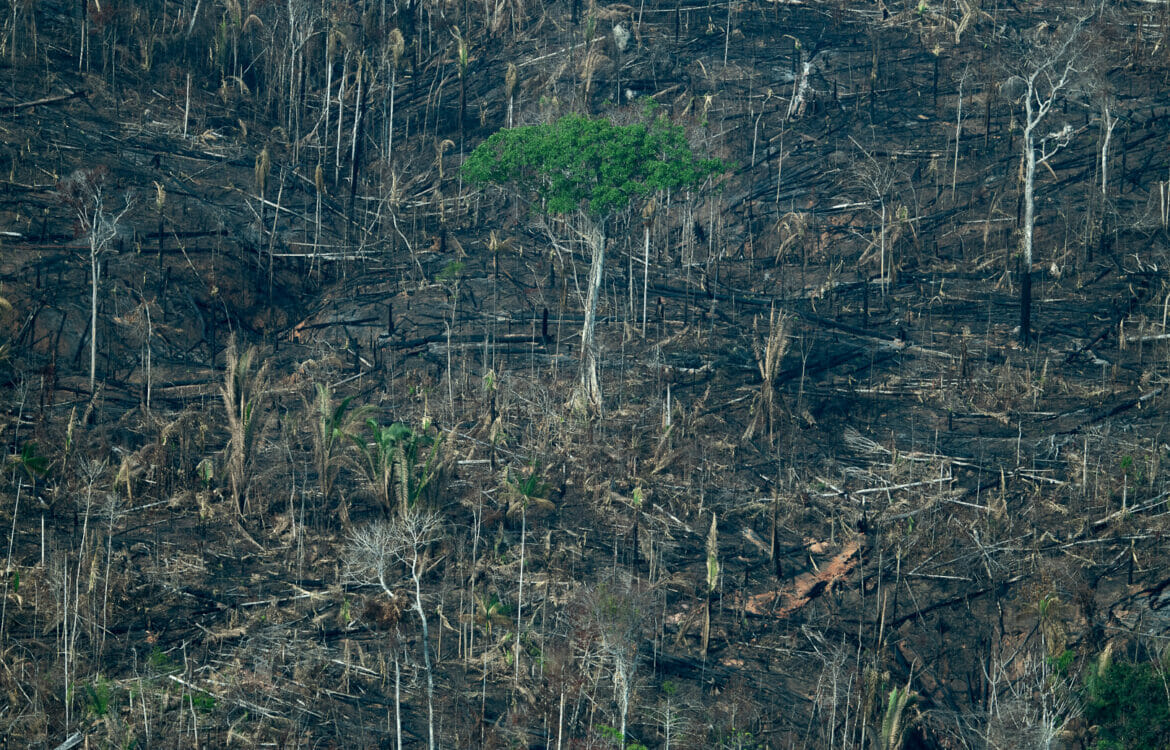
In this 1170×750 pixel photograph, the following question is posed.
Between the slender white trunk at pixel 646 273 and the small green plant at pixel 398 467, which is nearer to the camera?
the small green plant at pixel 398 467

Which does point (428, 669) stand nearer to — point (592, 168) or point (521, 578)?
point (521, 578)

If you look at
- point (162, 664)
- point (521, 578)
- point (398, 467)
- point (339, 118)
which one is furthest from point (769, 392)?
point (339, 118)

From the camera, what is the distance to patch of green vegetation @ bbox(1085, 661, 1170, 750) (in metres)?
18.7

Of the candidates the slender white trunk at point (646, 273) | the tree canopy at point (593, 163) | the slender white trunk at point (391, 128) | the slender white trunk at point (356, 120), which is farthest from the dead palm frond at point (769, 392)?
the slender white trunk at point (391, 128)

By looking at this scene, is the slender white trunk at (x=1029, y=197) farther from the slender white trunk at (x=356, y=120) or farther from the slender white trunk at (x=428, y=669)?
the slender white trunk at (x=428, y=669)

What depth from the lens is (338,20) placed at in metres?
41.5

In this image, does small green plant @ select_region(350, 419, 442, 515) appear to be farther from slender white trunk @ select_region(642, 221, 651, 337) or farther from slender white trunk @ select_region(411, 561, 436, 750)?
slender white trunk @ select_region(642, 221, 651, 337)

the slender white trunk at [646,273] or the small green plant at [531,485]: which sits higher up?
the slender white trunk at [646,273]

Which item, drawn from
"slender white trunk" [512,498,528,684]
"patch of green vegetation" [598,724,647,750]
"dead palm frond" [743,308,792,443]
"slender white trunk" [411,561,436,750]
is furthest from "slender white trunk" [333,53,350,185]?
"patch of green vegetation" [598,724,647,750]

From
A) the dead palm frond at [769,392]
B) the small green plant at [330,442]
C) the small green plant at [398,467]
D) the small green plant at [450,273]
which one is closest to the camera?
the small green plant at [398,467]

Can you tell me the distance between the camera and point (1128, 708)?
19.1 m

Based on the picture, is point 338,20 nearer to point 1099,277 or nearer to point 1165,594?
point 1099,277

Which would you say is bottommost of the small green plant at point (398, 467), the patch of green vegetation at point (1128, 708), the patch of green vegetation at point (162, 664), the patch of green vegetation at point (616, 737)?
the patch of green vegetation at point (616, 737)

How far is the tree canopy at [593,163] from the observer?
92.7 ft
